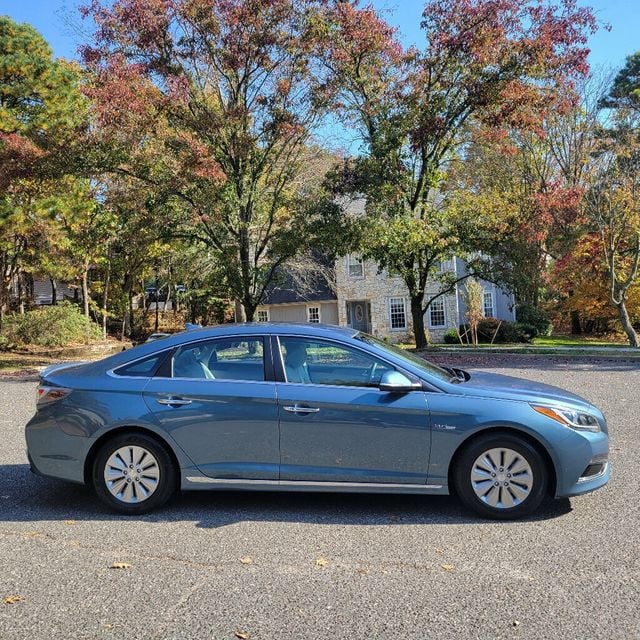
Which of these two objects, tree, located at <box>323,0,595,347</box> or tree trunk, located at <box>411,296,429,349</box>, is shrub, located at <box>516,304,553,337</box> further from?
tree, located at <box>323,0,595,347</box>

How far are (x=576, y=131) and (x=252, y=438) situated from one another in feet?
91.9

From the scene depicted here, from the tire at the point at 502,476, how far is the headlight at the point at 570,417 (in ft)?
0.92

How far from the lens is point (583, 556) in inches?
163

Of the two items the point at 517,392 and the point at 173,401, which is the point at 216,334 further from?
the point at 517,392

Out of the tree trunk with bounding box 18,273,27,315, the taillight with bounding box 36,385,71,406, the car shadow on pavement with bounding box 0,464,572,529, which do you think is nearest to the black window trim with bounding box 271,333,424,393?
the car shadow on pavement with bounding box 0,464,572,529

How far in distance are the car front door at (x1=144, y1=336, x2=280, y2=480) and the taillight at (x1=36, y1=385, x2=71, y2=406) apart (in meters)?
0.71

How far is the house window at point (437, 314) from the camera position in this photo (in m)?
34.1

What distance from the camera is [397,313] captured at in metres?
34.8

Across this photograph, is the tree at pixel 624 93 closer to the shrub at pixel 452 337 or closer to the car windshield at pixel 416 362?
the shrub at pixel 452 337

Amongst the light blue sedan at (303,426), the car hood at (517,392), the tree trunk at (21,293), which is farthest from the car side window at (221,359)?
the tree trunk at (21,293)

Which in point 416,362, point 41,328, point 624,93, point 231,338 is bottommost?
point 416,362

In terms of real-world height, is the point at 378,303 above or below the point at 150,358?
above

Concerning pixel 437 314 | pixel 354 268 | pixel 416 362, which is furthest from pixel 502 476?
pixel 354 268

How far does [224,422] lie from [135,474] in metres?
0.84
